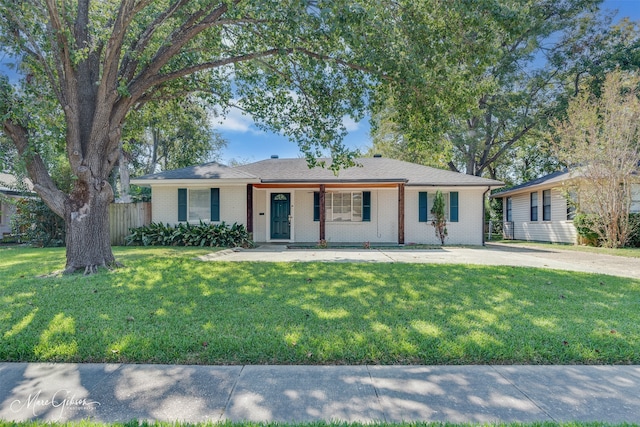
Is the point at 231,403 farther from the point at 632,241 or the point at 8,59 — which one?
the point at 632,241

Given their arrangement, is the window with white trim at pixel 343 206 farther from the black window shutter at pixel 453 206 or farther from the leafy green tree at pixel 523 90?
the leafy green tree at pixel 523 90

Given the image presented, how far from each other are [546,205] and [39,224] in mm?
24063

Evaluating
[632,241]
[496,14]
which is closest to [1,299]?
[496,14]

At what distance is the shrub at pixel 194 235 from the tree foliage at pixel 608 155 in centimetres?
1376

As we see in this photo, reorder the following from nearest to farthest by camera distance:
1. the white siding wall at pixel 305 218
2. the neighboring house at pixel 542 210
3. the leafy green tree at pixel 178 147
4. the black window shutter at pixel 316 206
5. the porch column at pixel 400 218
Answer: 1. the porch column at pixel 400 218
2. the black window shutter at pixel 316 206
3. the white siding wall at pixel 305 218
4. the neighboring house at pixel 542 210
5. the leafy green tree at pixel 178 147

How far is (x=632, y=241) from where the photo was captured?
Result: 44.6 feet

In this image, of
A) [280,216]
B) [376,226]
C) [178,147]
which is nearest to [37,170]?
[280,216]

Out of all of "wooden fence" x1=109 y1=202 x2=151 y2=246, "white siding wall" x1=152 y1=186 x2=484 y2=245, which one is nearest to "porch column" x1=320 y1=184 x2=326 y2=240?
"white siding wall" x1=152 y1=186 x2=484 y2=245

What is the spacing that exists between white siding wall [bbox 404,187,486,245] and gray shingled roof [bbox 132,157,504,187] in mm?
563

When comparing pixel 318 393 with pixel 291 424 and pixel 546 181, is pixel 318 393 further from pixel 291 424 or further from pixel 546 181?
pixel 546 181

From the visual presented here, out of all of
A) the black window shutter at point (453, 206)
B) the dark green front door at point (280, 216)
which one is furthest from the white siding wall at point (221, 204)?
the black window shutter at point (453, 206)

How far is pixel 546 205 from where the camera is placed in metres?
17.8

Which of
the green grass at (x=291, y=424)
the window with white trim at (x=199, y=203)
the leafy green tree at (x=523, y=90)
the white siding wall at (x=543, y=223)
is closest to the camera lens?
the green grass at (x=291, y=424)

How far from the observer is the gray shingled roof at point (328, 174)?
1343cm
